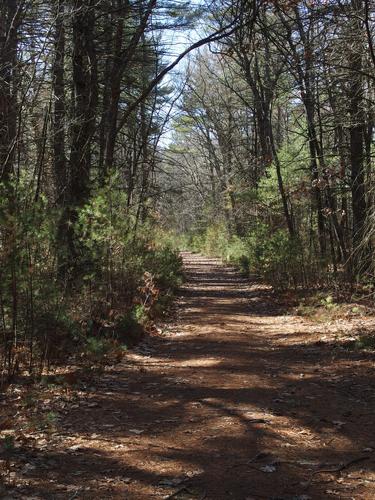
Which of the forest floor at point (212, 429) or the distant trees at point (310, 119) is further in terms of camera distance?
the distant trees at point (310, 119)

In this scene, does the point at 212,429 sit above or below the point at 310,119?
below

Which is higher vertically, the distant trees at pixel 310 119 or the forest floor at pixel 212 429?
the distant trees at pixel 310 119

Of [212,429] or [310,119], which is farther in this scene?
[310,119]

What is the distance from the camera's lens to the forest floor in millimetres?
3686

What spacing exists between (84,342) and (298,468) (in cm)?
412

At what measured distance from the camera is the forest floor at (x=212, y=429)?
3.69 meters

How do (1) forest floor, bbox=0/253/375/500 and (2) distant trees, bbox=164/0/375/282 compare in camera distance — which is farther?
(2) distant trees, bbox=164/0/375/282

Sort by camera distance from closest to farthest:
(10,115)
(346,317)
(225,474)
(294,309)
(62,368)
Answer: (225,474), (62,368), (10,115), (346,317), (294,309)

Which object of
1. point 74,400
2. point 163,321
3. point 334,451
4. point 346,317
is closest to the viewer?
point 334,451

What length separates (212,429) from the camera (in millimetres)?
4793

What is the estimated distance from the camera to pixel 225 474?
3.87 m

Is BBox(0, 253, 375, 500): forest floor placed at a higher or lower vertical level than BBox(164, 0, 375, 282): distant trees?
lower

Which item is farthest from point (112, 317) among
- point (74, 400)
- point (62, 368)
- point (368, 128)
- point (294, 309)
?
point (368, 128)

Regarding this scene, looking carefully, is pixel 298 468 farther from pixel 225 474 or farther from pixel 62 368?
pixel 62 368
